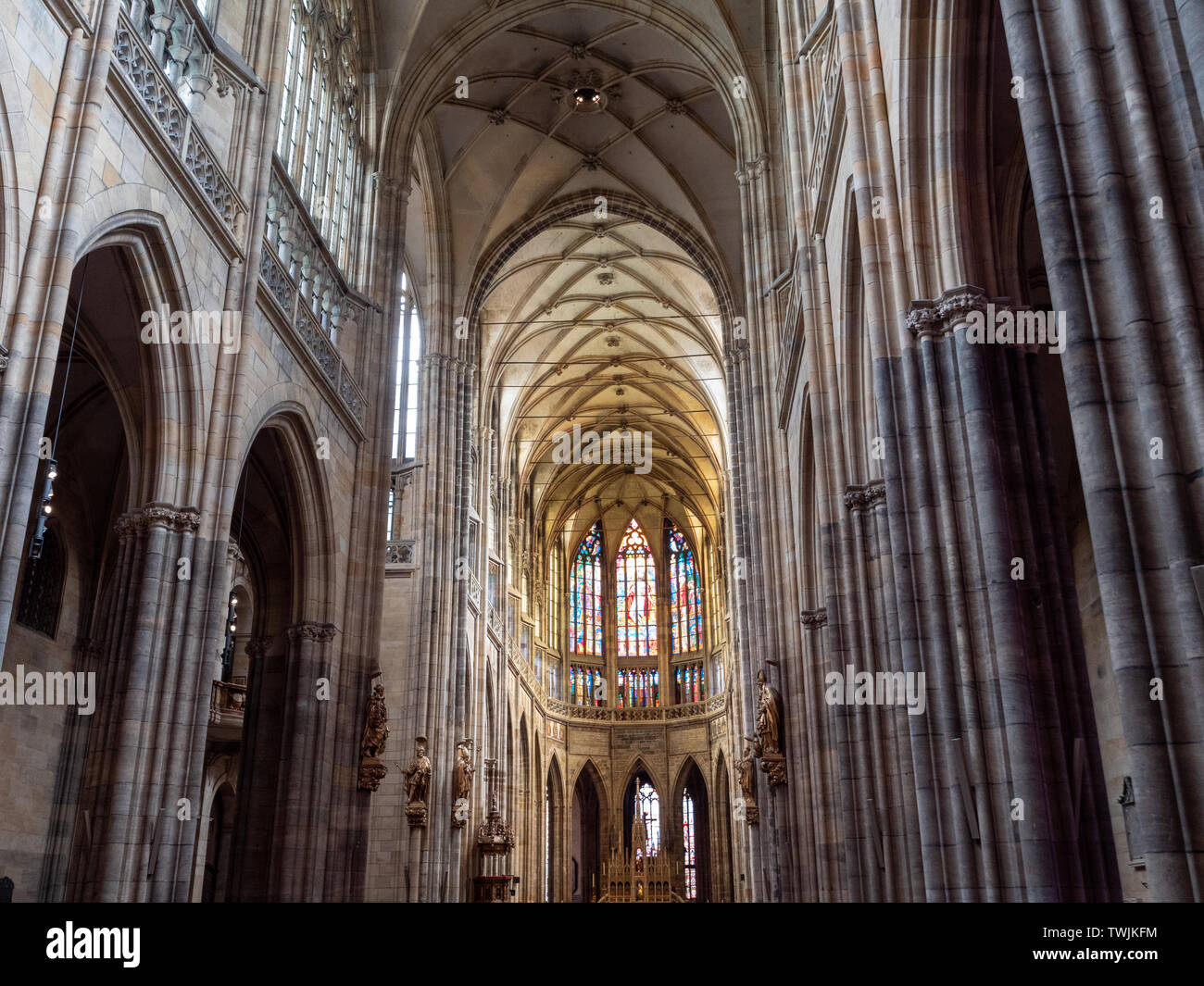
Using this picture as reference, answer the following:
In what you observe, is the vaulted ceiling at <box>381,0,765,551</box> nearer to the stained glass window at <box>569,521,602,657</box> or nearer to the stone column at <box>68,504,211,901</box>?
the stained glass window at <box>569,521,602,657</box>

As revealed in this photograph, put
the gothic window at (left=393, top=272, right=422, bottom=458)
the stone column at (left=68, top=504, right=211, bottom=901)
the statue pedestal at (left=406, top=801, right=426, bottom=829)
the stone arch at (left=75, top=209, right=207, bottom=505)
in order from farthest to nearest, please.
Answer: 1. the gothic window at (left=393, top=272, right=422, bottom=458)
2. the statue pedestal at (left=406, top=801, right=426, bottom=829)
3. the stone arch at (left=75, top=209, right=207, bottom=505)
4. the stone column at (left=68, top=504, right=211, bottom=901)

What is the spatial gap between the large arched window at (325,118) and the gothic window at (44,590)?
673cm

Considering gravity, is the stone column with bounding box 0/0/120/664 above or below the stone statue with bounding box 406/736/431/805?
above

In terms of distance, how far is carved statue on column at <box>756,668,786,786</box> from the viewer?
1830 cm

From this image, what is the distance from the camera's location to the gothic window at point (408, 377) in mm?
27766

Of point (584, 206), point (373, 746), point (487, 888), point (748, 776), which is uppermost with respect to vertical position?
point (584, 206)

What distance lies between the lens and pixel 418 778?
22375mm

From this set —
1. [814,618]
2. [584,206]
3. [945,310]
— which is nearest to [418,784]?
[814,618]

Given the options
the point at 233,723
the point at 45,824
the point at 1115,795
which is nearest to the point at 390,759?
the point at 233,723

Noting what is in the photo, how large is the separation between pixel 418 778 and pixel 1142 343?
1973cm

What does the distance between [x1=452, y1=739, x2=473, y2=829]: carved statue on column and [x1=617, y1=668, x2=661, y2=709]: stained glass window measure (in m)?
22.6

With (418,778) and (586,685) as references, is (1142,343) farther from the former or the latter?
(586,685)

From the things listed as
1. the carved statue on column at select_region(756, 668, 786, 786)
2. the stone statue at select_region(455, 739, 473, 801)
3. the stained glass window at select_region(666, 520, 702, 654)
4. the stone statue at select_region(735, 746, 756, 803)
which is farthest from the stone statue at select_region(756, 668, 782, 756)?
the stained glass window at select_region(666, 520, 702, 654)
